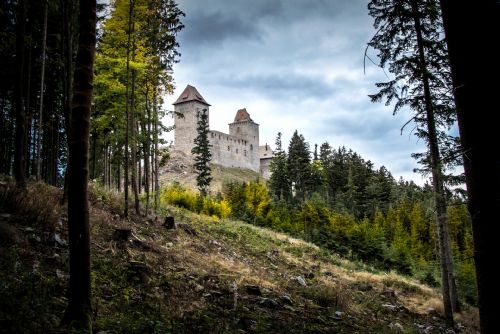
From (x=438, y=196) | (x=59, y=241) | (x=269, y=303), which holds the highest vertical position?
(x=438, y=196)

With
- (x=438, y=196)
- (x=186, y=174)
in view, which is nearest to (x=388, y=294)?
(x=438, y=196)

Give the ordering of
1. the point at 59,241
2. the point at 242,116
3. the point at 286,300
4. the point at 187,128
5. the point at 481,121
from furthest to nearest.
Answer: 1. the point at 242,116
2. the point at 187,128
3. the point at 286,300
4. the point at 59,241
5. the point at 481,121

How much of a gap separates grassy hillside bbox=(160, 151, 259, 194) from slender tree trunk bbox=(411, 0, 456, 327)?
67739mm

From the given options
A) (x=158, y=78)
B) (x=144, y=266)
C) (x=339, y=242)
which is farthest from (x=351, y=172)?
(x=144, y=266)

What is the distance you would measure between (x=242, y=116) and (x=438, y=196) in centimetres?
11326

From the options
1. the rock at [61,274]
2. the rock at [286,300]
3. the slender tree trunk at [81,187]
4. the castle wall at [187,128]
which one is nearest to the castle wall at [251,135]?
the castle wall at [187,128]

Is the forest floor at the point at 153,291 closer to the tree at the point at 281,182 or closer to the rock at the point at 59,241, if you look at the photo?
the rock at the point at 59,241

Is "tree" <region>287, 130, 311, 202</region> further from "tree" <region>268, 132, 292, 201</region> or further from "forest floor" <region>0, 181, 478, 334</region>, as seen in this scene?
"forest floor" <region>0, 181, 478, 334</region>

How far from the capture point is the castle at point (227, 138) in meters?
100

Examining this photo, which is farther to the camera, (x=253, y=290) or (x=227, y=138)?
A: (x=227, y=138)

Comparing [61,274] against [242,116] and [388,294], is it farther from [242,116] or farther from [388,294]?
[242,116]

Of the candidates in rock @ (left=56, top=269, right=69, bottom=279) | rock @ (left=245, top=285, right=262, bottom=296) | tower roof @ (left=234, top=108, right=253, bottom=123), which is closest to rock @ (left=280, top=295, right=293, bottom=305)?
rock @ (left=245, top=285, right=262, bottom=296)

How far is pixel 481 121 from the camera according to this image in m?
3.57

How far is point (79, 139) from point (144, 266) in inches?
200
